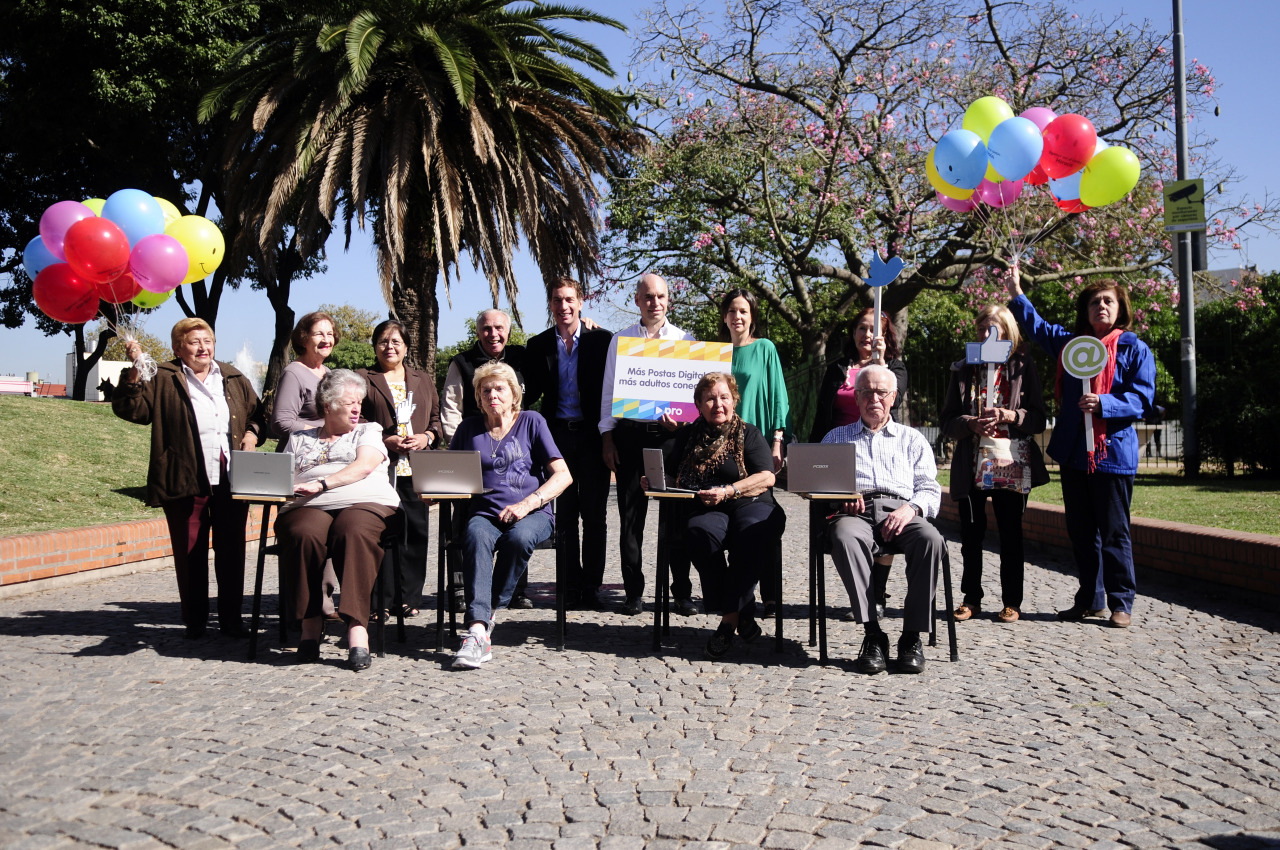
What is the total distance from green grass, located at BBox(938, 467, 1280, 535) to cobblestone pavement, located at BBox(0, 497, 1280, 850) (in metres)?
2.79

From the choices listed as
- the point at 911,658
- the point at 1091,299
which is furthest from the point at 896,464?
the point at 1091,299

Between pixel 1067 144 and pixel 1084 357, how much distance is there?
184 cm

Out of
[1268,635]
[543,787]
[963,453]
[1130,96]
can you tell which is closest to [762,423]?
[963,453]

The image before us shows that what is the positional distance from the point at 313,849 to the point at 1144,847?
2382mm

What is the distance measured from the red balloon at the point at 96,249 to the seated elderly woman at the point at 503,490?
2.24 metres

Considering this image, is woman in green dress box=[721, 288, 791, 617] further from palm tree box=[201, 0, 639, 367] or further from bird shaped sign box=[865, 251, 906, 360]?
palm tree box=[201, 0, 639, 367]

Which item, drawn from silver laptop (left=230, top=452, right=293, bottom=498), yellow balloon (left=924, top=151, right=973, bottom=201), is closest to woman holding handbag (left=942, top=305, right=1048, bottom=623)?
yellow balloon (left=924, top=151, right=973, bottom=201)

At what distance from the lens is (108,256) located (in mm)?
6141

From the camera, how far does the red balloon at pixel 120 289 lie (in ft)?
20.9

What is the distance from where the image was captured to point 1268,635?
584cm

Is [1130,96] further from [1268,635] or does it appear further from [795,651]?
[795,651]

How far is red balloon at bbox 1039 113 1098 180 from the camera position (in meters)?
7.32

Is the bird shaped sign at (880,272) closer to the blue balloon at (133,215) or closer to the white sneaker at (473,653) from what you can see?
the white sneaker at (473,653)

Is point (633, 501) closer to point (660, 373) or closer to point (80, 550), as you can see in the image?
point (660, 373)
